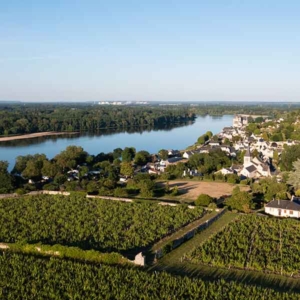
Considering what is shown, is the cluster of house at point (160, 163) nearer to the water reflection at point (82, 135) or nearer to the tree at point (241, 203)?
the tree at point (241, 203)

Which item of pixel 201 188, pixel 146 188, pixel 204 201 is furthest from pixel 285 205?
pixel 146 188

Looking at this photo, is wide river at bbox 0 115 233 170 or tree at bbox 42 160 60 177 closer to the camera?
tree at bbox 42 160 60 177

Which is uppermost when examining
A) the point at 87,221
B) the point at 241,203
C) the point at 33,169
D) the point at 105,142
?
the point at 33,169

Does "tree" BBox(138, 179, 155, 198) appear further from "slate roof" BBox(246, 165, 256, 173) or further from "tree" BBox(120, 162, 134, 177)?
"slate roof" BBox(246, 165, 256, 173)

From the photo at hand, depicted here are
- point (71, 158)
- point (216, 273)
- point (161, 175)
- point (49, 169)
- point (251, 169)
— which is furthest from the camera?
point (71, 158)

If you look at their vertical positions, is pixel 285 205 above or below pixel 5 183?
below

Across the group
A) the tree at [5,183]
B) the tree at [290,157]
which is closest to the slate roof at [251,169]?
the tree at [290,157]

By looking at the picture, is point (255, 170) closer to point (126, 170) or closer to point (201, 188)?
point (201, 188)

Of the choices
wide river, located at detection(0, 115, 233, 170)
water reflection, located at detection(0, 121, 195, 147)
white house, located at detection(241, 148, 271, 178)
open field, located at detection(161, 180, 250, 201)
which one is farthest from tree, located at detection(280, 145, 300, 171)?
water reflection, located at detection(0, 121, 195, 147)

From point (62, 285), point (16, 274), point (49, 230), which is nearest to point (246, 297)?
point (62, 285)
